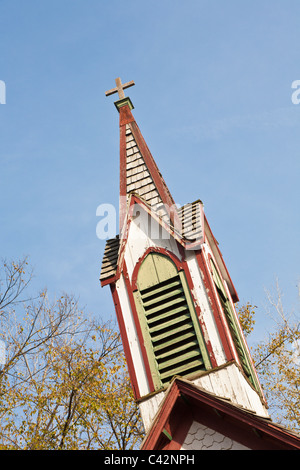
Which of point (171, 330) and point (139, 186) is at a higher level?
point (139, 186)

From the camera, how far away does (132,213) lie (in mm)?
13266

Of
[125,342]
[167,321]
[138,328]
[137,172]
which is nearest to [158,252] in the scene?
[167,321]

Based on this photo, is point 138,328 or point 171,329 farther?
point 138,328

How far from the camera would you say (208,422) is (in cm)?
921

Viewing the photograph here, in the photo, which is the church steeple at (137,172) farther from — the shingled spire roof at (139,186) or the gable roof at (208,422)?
the gable roof at (208,422)

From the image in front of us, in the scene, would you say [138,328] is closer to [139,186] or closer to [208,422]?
[208,422]

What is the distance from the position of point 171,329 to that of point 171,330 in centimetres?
3

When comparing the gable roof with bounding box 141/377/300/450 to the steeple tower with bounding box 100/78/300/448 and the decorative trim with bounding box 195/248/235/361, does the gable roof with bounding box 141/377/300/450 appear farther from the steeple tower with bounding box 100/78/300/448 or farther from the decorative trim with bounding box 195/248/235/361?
the decorative trim with bounding box 195/248/235/361

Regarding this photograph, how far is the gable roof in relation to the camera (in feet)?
27.7

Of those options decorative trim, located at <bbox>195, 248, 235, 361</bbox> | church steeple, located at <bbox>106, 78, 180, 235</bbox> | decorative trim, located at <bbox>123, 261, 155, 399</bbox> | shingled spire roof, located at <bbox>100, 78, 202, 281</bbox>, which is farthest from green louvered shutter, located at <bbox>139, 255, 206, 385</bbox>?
church steeple, located at <bbox>106, 78, 180, 235</bbox>

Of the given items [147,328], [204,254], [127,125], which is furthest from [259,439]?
[127,125]
